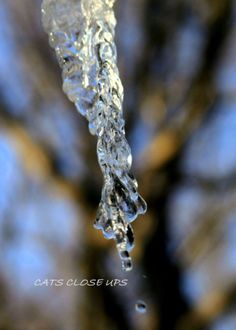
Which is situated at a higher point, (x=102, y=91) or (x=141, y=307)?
(x=102, y=91)

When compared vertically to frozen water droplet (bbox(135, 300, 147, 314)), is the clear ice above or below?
above

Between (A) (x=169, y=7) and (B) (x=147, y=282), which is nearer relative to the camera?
(B) (x=147, y=282)

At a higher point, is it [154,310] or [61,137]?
[61,137]

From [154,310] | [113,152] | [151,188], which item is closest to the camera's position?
[113,152]

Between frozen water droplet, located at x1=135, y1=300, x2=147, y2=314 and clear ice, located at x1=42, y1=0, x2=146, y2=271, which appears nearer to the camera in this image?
clear ice, located at x1=42, y1=0, x2=146, y2=271

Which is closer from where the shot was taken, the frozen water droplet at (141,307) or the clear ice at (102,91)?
the clear ice at (102,91)

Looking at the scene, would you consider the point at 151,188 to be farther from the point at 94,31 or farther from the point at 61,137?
the point at 94,31

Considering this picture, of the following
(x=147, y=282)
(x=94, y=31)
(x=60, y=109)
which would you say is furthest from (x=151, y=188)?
(x=94, y=31)

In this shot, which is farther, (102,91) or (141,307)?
(141,307)
